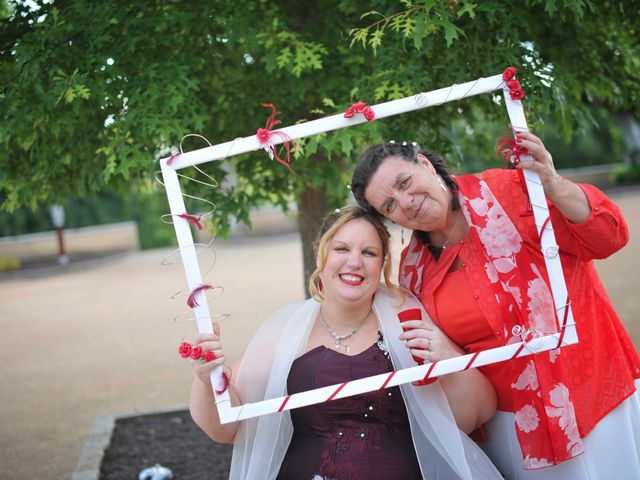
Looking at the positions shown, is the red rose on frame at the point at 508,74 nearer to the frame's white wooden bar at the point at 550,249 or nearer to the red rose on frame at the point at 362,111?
the frame's white wooden bar at the point at 550,249

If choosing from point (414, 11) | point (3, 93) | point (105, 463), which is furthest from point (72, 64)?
point (105, 463)

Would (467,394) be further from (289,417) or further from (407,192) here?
(407,192)

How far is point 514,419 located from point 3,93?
2728mm

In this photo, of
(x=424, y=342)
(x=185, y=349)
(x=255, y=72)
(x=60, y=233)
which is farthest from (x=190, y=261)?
(x=60, y=233)

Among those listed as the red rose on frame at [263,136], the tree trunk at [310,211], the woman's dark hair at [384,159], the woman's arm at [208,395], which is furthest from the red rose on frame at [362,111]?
the tree trunk at [310,211]

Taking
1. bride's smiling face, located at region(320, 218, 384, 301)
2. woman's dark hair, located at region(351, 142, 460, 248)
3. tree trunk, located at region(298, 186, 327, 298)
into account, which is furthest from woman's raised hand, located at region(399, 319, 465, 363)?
tree trunk, located at region(298, 186, 327, 298)

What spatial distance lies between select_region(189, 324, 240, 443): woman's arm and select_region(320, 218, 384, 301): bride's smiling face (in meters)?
0.53

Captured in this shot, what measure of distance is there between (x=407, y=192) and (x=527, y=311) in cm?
65

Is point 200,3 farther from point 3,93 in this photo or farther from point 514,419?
point 514,419

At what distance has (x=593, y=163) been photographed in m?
27.9

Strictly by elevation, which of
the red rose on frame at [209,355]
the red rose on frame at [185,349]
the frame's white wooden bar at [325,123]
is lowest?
the red rose on frame at [209,355]

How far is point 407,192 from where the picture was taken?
2.53 meters

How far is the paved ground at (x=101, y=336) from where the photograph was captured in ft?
19.9

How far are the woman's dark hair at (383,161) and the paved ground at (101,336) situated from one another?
3.71m
